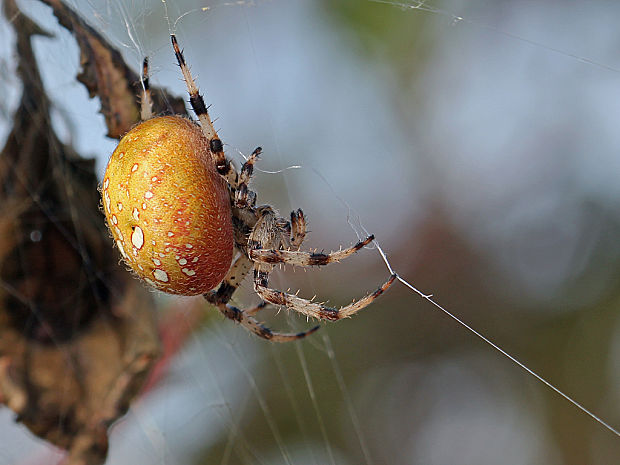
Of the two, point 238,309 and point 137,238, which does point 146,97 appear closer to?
point 137,238

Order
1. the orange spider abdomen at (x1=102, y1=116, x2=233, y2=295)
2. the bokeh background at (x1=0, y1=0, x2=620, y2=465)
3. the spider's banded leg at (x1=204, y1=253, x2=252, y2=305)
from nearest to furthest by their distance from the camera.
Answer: the orange spider abdomen at (x1=102, y1=116, x2=233, y2=295) < the spider's banded leg at (x1=204, y1=253, x2=252, y2=305) < the bokeh background at (x1=0, y1=0, x2=620, y2=465)

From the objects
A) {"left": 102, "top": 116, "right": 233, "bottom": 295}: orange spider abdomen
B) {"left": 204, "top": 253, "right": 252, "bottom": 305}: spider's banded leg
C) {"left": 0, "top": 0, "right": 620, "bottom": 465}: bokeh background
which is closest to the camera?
{"left": 102, "top": 116, "right": 233, "bottom": 295}: orange spider abdomen

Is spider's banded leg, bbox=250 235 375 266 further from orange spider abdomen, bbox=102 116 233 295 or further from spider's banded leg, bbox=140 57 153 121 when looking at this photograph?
spider's banded leg, bbox=140 57 153 121

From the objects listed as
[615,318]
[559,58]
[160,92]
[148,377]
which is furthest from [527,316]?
[160,92]

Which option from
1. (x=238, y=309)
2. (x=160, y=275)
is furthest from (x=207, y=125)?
(x=238, y=309)

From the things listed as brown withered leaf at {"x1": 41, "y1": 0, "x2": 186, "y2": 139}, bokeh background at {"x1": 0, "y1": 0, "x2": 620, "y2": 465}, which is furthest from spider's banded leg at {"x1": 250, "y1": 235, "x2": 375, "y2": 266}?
bokeh background at {"x1": 0, "y1": 0, "x2": 620, "y2": 465}

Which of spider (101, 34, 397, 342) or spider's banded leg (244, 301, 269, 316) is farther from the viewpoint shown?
spider's banded leg (244, 301, 269, 316)

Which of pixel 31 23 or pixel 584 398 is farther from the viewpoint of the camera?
pixel 584 398

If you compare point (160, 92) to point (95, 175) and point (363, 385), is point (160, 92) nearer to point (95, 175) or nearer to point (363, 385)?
point (95, 175)
